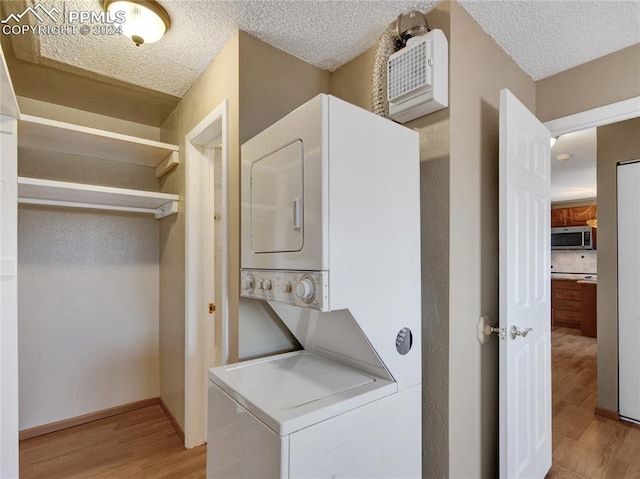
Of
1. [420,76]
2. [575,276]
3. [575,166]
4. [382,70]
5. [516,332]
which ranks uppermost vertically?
[575,166]

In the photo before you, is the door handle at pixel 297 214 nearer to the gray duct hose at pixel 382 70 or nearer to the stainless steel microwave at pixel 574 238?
the gray duct hose at pixel 382 70

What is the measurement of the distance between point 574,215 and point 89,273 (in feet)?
26.1

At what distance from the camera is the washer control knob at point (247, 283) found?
1.46m

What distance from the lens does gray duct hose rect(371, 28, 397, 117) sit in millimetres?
1626

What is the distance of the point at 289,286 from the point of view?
1227mm

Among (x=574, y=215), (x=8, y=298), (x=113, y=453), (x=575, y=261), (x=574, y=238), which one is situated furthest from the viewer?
(x=575, y=261)

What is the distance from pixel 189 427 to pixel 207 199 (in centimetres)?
161

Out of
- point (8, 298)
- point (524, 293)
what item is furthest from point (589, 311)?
point (8, 298)

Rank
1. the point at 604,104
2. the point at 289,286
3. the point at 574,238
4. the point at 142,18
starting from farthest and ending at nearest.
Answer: the point at 574,238 < the point at 604,104 < the point at 142,18 < the point at 289,286

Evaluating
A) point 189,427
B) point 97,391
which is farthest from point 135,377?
point 189,427

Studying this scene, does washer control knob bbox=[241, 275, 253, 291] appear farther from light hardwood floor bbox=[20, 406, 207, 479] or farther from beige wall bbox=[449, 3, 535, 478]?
light hardwood floor bbox=[20, 406, 207, 479]

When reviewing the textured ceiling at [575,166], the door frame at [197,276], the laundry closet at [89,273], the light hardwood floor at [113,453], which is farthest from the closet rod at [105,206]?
the textured ceiling at [575,166]

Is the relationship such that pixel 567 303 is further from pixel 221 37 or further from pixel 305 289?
pixel 221 37

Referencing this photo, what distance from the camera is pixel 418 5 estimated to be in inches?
60.1
